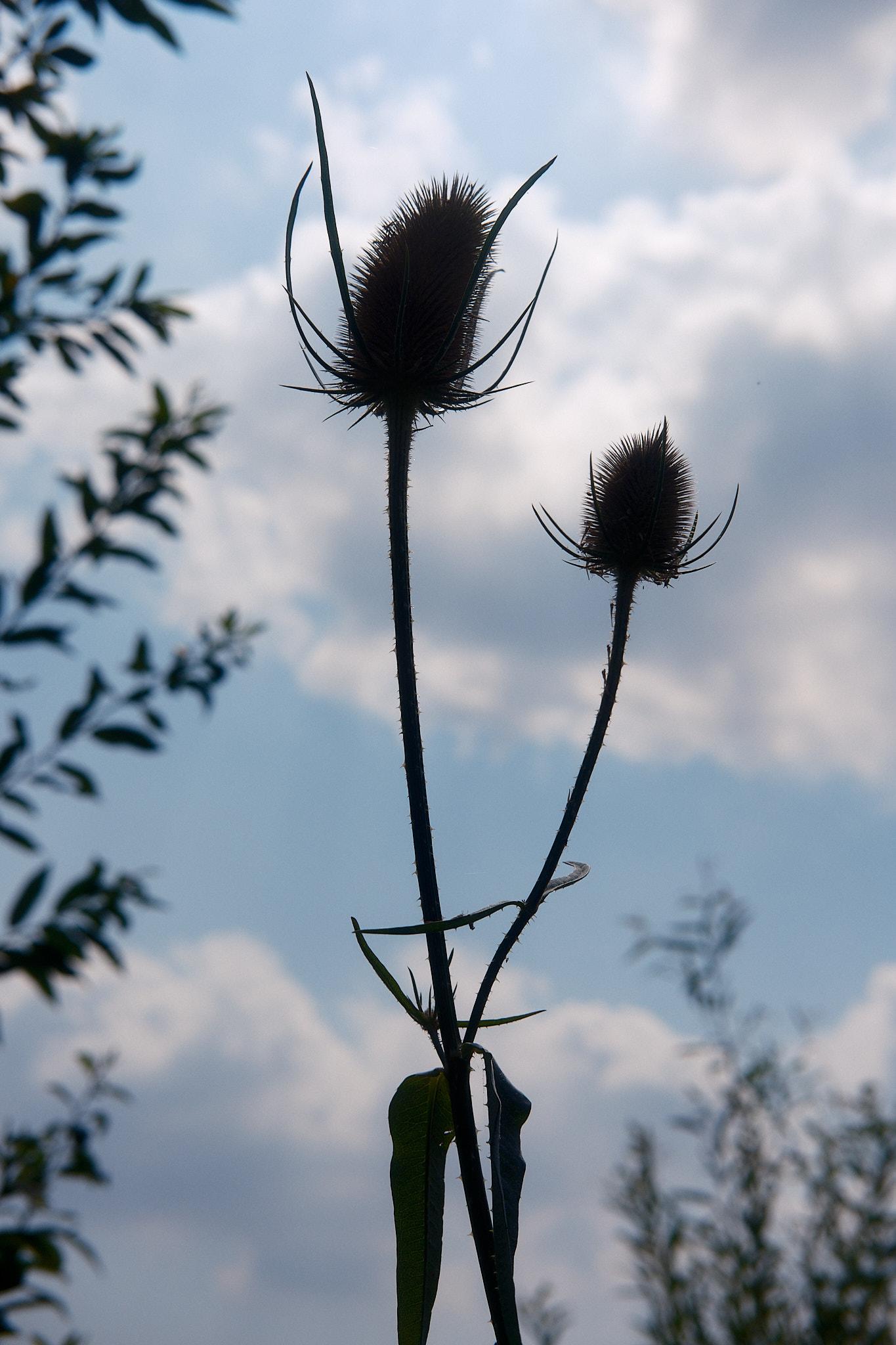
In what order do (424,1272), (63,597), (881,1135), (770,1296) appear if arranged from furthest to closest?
(881,1135), (770,1296), (63,597), (424,1272)

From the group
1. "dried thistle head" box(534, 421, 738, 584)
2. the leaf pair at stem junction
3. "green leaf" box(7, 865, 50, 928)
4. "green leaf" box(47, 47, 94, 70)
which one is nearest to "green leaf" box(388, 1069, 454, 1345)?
the leaf pair at stem junction

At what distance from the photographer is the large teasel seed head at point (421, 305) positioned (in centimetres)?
238

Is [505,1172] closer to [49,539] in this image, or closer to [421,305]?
[421,305]

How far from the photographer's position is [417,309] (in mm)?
2475

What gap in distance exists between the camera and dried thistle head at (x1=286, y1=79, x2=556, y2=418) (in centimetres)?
234

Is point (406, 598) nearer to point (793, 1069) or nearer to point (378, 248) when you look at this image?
point (378, 248)

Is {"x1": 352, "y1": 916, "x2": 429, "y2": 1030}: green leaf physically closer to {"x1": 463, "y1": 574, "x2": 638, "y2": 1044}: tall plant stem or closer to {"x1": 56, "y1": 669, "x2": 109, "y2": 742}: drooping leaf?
{"x1": 463, "y1": 574, "x2": 638, "y2": 1044}: tall plant stem

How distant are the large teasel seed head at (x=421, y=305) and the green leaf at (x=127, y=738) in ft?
6.78

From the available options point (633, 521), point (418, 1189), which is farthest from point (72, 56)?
point (418, 1189)

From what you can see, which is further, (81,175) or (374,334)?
(81,175)

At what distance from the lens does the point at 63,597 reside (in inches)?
164

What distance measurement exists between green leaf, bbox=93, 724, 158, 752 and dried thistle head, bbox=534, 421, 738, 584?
226 centimetres

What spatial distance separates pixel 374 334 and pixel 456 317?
58 cm

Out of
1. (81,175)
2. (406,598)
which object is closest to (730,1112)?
(406,598)
